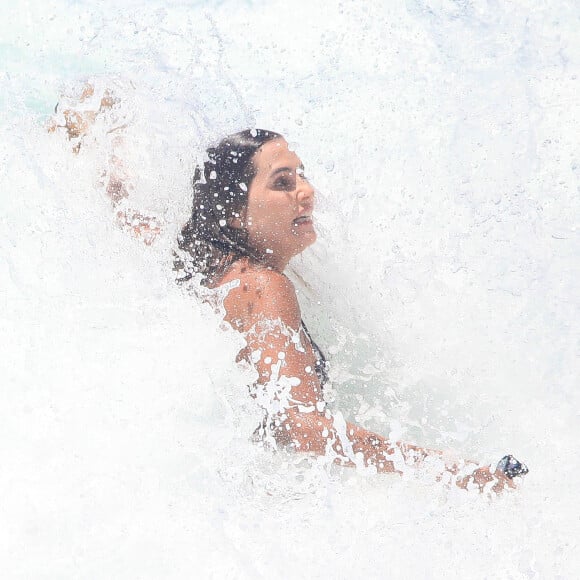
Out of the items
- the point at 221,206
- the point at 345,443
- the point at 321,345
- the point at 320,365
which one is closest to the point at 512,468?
the point at 345,443

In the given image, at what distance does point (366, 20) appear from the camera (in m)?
5.18

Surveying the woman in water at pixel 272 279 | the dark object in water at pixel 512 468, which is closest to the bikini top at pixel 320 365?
the woman in water at pixel 272 279

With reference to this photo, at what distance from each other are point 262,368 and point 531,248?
4.79ft

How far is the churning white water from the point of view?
1921mm

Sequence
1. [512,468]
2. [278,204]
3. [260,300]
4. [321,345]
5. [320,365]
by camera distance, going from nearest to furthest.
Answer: [512,468], [260,300], [278,204], [320,365], [321,345]

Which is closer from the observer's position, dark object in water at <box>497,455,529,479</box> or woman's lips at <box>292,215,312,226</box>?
dark object in water at <box>497,455,529,479</box>

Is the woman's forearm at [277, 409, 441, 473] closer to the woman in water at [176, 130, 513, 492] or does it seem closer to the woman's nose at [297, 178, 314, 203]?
the woman in water at [176, 130, 513, 492]

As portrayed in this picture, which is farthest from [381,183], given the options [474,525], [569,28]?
[569,28]

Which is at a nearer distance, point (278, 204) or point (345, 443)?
point (345, 443)

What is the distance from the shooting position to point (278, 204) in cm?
219

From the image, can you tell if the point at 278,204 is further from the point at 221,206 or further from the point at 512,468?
the point at 512,468

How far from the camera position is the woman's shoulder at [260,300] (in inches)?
79.7

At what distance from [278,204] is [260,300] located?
317 mm

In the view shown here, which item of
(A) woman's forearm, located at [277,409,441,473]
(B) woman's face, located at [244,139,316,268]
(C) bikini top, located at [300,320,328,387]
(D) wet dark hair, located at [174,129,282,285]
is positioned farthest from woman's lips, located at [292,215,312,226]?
(A) woman's forearm, located at [277,409,441,473]
